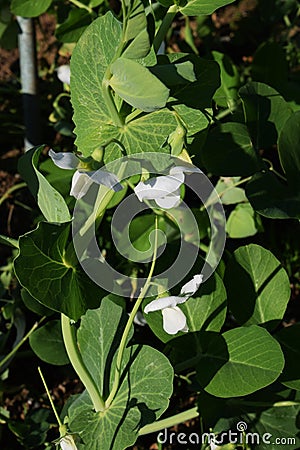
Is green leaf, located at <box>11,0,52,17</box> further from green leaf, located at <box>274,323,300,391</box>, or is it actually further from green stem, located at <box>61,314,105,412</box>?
green leaf, located at <box>274,323,300,391</box>

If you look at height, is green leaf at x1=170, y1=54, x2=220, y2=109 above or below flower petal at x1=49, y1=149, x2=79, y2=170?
below

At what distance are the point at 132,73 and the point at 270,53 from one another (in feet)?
2.25

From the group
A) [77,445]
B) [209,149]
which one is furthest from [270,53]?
[77,445]

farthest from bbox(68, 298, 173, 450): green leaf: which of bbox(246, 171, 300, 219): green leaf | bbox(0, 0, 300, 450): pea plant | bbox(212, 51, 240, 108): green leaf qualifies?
bbox(212, 51, 240, 108): green leaf

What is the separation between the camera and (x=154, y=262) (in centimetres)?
75

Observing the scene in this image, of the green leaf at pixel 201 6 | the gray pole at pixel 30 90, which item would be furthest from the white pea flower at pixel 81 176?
the gray pole at pixel 30 90

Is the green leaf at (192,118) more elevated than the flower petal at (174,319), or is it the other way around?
the green leaf at (192,118)

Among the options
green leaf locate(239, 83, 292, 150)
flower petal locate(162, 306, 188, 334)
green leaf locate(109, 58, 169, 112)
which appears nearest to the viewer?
green leaf locate(109, 58, 169, 112)

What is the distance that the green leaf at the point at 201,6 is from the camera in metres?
0.75

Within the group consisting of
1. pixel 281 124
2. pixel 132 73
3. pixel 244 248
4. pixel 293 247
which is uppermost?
pixel 132 73

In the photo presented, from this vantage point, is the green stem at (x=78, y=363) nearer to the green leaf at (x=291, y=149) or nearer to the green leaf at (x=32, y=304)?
the green leaf at (x=32, y=304)

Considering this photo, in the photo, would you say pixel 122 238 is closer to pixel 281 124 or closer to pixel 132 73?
pixel 281 124

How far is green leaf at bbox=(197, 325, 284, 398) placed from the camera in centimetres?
76

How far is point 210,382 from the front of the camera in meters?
0.80
